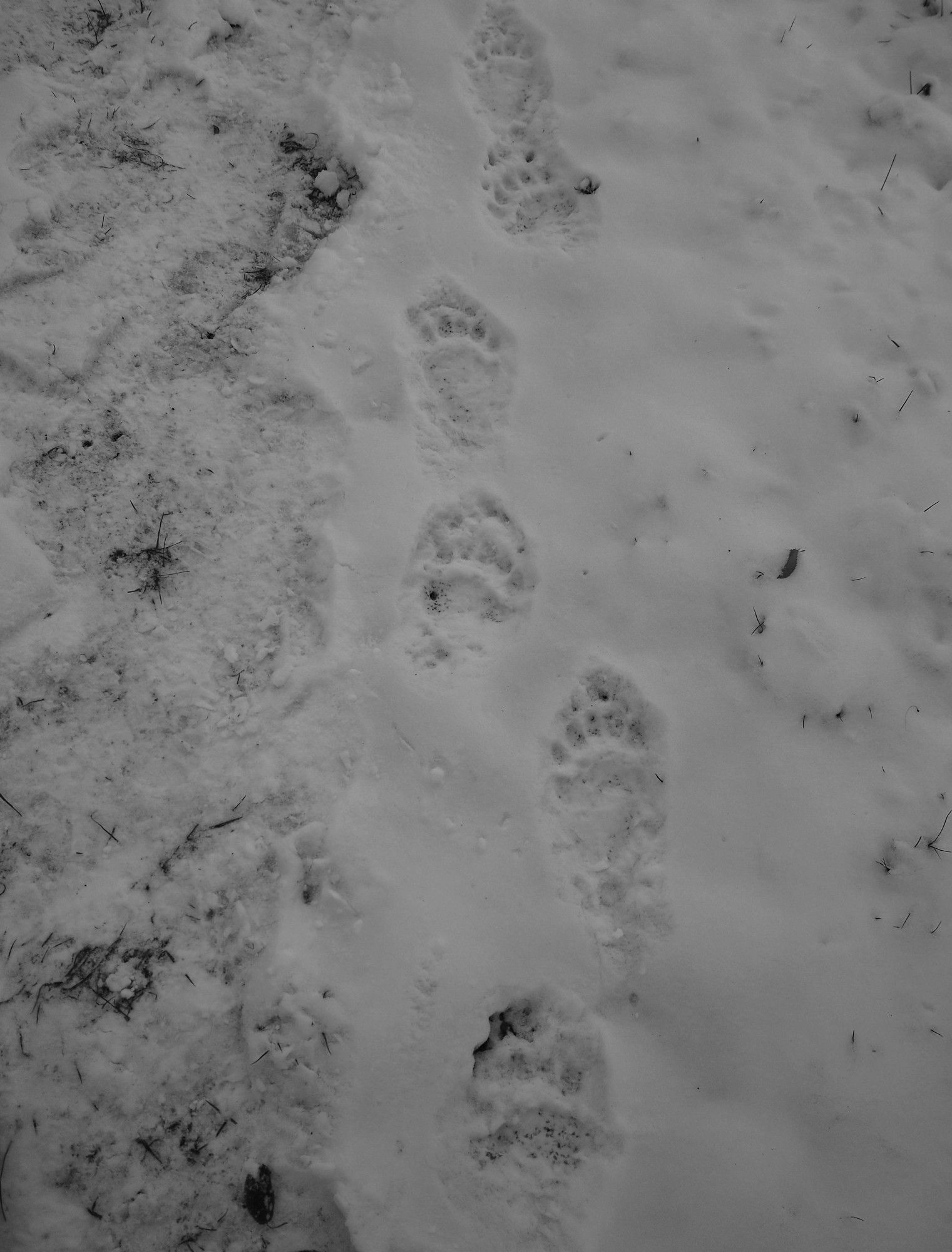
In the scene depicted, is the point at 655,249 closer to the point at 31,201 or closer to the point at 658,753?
the point at 658,753

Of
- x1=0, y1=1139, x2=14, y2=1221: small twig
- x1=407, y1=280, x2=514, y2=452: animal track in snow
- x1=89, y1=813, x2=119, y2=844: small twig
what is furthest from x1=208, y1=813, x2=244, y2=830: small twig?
x1=407, y1=280, x2=514, y2=452: animal track in snow

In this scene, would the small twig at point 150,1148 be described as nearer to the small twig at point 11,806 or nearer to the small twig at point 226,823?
the small twig at point 226,823

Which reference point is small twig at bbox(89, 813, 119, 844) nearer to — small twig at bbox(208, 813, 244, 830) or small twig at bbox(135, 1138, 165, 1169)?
small twig at bbox(208, 813, 244, 830)

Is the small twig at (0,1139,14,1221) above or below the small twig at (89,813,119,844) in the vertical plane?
below

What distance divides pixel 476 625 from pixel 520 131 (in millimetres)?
1823

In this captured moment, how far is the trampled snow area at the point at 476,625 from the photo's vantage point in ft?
5.65

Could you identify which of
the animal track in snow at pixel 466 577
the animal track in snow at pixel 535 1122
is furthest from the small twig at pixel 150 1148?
the animal track in snow at pixel 466 577

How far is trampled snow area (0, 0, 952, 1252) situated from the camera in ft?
5.65

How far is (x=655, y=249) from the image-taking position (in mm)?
2527

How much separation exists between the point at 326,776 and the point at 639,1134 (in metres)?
1.10

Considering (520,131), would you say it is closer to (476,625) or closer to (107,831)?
(476,625)

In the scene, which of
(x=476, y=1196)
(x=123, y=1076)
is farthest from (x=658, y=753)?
(x=123, y=1076)

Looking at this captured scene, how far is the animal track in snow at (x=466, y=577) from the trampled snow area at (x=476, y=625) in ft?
0.04

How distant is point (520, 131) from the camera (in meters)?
2.68
